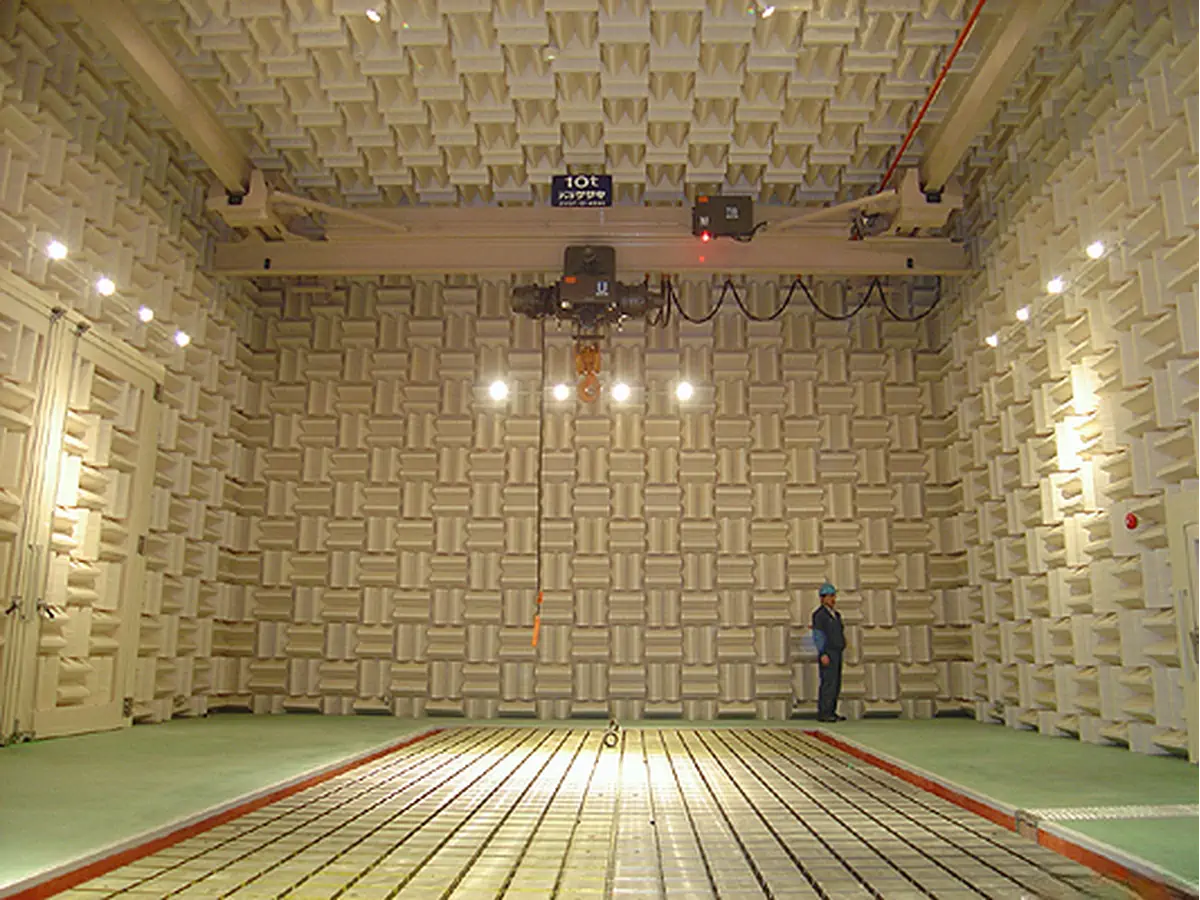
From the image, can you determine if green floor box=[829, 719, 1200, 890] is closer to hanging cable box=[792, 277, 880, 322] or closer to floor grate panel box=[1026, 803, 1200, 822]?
floor grate panel box=[1026, 803, 1200, 822]

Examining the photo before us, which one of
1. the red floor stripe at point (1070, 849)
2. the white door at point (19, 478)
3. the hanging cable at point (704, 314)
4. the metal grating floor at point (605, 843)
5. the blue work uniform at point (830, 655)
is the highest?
the hanging cable at point (704, 314)

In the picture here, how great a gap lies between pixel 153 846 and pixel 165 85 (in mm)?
5534

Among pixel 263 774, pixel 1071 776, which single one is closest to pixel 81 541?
pixel 263 774

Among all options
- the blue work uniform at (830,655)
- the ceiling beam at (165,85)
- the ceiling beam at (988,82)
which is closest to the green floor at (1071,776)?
the blue work uniform at (830,655)

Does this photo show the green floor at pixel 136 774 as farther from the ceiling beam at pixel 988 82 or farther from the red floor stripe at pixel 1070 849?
the ceiling beam at pixel 988 82

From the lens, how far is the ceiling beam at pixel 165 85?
5945mm

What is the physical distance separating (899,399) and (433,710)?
18.7 ft

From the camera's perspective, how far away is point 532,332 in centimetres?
960

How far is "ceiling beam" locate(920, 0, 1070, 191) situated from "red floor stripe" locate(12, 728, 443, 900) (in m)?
6.27

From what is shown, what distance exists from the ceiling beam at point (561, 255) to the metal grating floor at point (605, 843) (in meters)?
4.84

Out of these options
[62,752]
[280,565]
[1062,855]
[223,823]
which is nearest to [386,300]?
[280,565]

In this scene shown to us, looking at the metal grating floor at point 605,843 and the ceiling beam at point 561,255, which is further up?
the ceiling beam at point 561,255

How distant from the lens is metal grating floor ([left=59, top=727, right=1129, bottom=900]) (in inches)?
111

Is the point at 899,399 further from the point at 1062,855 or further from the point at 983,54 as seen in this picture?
the point at 1062,855
